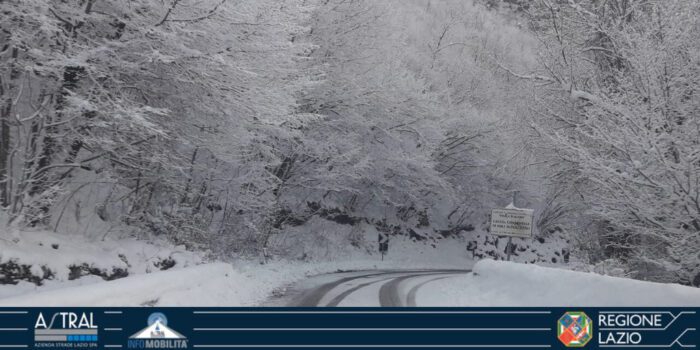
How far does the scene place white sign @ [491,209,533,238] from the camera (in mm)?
15195

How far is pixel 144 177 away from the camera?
10727 millimetres

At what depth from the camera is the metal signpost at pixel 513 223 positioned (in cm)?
1519

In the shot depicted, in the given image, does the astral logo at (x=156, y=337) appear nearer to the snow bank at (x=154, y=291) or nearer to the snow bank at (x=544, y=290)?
the snow bank at (x=154, y=291)

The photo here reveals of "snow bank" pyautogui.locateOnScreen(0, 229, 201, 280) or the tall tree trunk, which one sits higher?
the tall tree trunk

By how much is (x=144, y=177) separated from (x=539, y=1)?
1288 cm

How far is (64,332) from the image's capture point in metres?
4.46

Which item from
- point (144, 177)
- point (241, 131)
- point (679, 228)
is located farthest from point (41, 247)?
point (679, 228)

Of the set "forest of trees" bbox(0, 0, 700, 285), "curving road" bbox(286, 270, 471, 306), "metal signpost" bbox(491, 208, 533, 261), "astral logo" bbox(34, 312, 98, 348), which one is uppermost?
"forest of trees" bbox(0, 0, 700, 285)

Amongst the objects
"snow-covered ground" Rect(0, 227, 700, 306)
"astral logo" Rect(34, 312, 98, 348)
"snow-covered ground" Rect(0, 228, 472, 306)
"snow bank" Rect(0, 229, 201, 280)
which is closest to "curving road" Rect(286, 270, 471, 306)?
"snow-covered ground" Rect(0, 227, 700, 306)

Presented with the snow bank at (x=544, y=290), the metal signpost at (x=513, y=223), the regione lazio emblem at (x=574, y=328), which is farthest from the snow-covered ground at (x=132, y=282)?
the metal signpost at (x=513, y=223)

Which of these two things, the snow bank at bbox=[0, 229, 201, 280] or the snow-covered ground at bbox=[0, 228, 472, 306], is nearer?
the snow-covered ground at bbox=[0, 228, 472, 306]

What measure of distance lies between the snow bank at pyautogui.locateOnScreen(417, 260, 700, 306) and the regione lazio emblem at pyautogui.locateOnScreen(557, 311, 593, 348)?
1166 mm

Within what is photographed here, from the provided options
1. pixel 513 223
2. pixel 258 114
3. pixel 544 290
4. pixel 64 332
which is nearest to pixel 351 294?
pixel 544 290

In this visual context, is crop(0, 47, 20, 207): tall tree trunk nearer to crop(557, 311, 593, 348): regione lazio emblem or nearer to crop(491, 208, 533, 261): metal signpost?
crop(557, 311, 593, 348): regione lazio emblem
